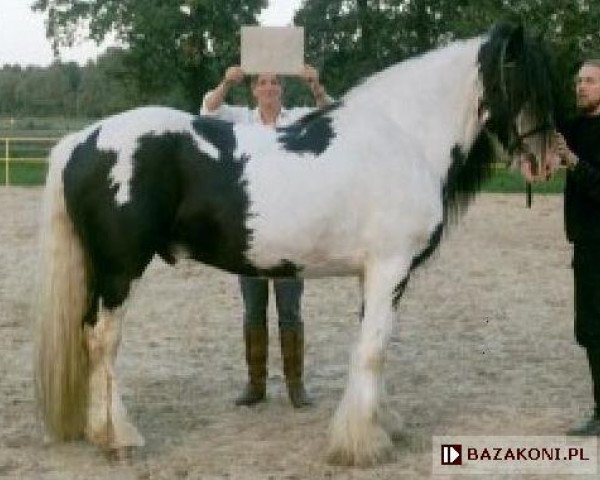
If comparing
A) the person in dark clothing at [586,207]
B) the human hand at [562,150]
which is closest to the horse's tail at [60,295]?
the human hand at [562,150]

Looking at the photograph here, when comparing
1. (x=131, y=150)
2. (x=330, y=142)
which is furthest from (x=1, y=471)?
(x=330, y=142)

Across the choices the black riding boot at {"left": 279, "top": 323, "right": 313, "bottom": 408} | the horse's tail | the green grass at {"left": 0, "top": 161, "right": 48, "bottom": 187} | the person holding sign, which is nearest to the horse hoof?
the horse's tail

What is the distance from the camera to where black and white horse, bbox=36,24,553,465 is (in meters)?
4.35

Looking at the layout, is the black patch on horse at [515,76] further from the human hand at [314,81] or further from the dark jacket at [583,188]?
the human hand at [314,81]

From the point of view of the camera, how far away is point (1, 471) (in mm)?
4352

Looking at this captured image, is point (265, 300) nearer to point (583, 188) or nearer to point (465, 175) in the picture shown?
point (465, 175)

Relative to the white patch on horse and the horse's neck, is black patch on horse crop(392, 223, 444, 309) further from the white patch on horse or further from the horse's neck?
the white patch on horse

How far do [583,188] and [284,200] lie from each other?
5.13ft

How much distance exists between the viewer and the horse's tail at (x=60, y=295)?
4492 mm

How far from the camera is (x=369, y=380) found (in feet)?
14.9

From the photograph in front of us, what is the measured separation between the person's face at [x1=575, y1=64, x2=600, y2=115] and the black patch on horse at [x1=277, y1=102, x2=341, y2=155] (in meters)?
1.21

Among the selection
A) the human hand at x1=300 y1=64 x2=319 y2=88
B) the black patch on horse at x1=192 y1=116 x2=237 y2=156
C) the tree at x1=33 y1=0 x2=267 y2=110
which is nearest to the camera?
the black patch on horse at x1=192 y1=116 x2=237 y2=156

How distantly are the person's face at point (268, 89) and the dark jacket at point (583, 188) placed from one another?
155cm

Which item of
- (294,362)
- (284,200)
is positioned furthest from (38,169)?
(284,200)
